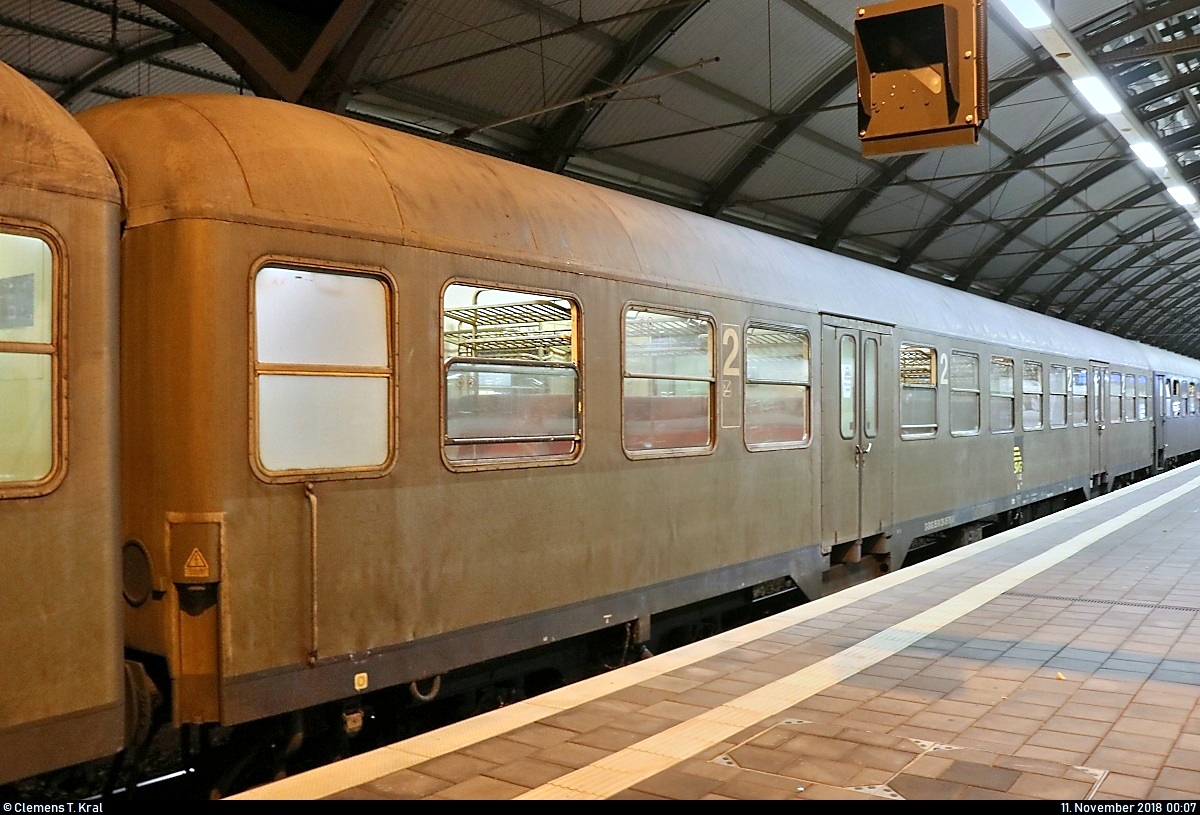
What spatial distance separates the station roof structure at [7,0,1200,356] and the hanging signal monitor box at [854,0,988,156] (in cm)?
735

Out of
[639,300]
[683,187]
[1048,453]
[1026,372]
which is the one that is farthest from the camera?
[683,187]

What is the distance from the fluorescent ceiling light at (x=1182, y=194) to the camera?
23500mm

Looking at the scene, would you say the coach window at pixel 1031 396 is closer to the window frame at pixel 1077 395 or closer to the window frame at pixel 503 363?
the window frame at pixel 1077 395

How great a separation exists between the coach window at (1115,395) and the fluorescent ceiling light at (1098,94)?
231 inches

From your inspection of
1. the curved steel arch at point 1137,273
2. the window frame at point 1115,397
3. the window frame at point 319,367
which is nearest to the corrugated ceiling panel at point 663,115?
the window frame at point 1115,397

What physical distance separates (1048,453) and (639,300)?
435 inches

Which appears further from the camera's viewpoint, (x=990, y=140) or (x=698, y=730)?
(x=990, y=140)

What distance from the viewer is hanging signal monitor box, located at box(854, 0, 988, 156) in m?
5.13

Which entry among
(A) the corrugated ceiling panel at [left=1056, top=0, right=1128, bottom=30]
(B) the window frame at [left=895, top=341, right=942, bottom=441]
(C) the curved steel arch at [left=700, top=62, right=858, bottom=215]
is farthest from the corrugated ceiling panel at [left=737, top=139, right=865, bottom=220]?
(B) the window frame at [left=895, top=341, right=942, bottom=441]

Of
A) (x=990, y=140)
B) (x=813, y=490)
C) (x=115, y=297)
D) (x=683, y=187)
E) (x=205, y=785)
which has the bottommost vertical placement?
(x=205, y=785)

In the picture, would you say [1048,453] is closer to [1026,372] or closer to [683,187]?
[1026,372]

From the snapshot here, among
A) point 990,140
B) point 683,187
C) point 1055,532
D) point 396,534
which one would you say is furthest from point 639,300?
point 990,140

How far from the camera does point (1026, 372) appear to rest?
14.4 meters

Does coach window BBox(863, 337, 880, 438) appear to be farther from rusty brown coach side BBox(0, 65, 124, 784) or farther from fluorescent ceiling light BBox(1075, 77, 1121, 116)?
fluorescent ceiling light BBox(1075, 77, 1121, 116)
